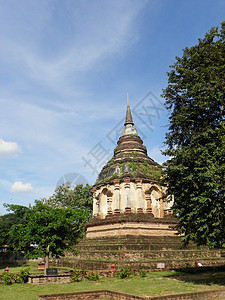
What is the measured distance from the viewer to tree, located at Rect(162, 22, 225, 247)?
41.4ft

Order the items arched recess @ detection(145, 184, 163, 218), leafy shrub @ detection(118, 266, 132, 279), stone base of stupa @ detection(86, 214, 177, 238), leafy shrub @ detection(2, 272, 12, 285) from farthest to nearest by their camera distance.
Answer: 1. arched recess @ detection(145, 184, 163, 218)
2. stone base of stupa @ detection(86, 214, 177, 238)
3. leafy shrub @ detection(118, 266, 132, 279)
4. leafy shrub @ detection(2, 272, 12, 285)

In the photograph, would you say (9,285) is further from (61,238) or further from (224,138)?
(224,138)

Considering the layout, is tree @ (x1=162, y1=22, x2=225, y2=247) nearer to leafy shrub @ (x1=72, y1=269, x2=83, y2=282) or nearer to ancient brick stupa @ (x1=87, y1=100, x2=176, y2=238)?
leafy shrub @ (x1=72, y1=269, x2=83, y2=282)

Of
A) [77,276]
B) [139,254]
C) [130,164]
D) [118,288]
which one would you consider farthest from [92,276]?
[130,164]

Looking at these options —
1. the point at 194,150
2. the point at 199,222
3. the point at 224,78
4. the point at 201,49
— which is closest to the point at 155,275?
the point at 199,222

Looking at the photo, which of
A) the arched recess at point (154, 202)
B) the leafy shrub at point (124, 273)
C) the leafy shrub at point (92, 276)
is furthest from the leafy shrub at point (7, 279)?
the arched recess at point (154, 202)

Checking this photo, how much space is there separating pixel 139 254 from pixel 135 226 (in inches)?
154

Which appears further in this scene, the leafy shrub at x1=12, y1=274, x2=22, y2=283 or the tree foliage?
the tree foliage

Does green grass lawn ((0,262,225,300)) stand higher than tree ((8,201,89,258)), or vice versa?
tree ((8,201,89,258))

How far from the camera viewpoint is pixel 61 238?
17047 mm

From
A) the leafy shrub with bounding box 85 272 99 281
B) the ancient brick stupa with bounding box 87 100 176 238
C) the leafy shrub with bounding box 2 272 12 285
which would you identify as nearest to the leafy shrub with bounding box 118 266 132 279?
the leafy shrub with bounding box 85 272 99 281

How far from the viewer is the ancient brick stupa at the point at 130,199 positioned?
23641mm

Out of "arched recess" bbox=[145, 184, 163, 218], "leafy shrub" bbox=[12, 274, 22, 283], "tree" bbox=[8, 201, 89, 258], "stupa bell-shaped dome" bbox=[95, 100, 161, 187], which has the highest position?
"stupa bell-shaped dome" bbox=[95, 100, 161, 187]

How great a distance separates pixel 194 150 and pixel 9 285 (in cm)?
1237
